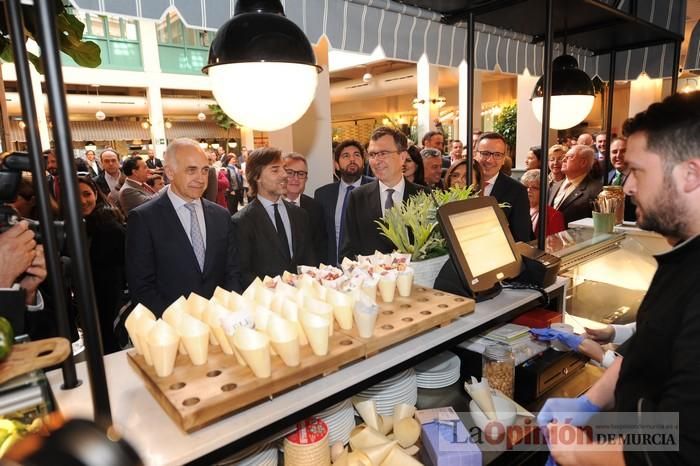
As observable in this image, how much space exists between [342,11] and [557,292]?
1.97 metres

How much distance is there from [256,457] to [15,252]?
954 millimetres

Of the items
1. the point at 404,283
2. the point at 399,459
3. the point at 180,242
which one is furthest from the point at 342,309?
the point at 180,242

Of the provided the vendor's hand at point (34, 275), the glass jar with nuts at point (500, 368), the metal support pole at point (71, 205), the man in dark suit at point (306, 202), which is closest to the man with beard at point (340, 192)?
the man in dark suit at point (306, 202)

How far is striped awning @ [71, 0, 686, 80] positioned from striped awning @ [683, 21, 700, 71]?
0.69ft

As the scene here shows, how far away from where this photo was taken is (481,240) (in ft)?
5.90

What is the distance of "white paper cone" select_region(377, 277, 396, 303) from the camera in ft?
5.11

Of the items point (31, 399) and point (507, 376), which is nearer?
point (31, 399)

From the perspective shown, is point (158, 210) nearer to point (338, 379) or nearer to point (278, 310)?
point (278, 310)

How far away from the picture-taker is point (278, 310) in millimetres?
1308

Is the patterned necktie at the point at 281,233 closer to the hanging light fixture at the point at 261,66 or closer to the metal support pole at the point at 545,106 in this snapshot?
the hanging light fixture at the point at 261,66

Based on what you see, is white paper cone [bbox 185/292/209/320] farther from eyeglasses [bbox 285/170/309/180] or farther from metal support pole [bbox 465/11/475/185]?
eyeglasses [bbox 285/170/309/180]

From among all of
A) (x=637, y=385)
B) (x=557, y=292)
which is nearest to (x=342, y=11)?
(x=557, y=292)

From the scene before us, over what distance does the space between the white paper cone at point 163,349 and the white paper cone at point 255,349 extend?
0.16 meters

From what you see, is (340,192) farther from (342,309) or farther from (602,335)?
(342,309)
